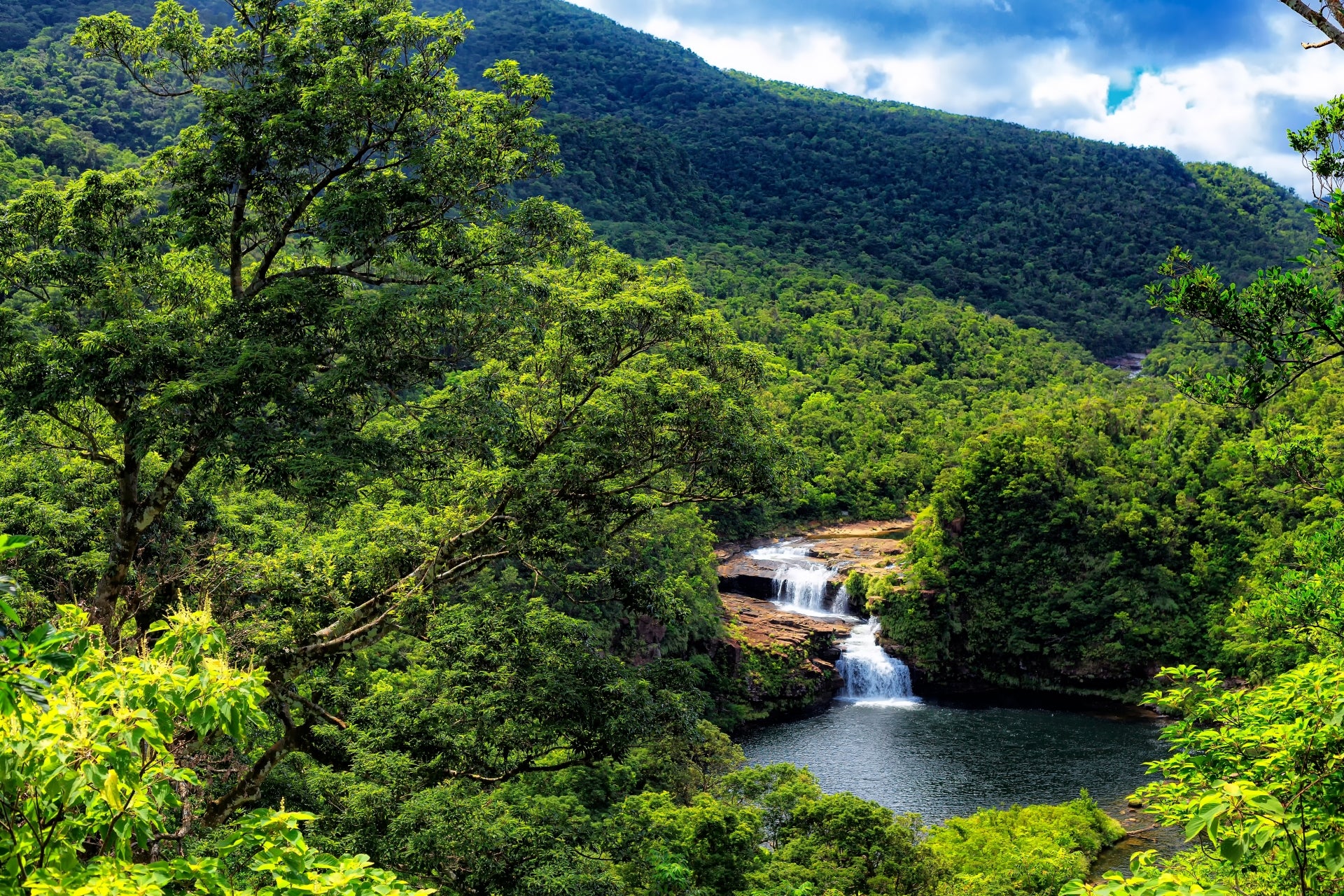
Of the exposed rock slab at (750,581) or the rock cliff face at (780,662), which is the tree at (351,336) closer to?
the rock cliff face at (780,662)

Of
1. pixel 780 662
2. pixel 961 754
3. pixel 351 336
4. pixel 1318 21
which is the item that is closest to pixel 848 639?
pixel 780 662

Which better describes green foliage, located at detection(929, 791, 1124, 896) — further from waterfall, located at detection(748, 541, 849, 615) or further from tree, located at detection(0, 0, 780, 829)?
waterfall, located at detection(748, 541, 849, 615)

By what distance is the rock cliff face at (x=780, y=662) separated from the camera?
2995 centimetres

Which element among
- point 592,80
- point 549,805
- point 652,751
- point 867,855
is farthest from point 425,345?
point 592,80

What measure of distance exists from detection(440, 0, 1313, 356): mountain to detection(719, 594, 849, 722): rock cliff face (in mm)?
44923

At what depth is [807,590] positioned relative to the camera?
1430 inches

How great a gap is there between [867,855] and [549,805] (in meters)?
5.21

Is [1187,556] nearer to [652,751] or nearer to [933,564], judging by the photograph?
[933,564]

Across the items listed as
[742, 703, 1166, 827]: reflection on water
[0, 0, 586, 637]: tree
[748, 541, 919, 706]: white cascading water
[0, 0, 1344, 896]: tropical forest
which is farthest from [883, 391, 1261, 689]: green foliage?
[0, 0, 586, 637]: tree

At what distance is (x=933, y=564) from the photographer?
35.9 meters

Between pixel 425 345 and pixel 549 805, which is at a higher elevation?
pixel 425 345

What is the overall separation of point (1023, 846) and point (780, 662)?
14545mm

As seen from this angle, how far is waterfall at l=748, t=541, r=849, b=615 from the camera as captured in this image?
35.8 meters

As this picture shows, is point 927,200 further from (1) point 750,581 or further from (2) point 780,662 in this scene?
(2) point 780,662
